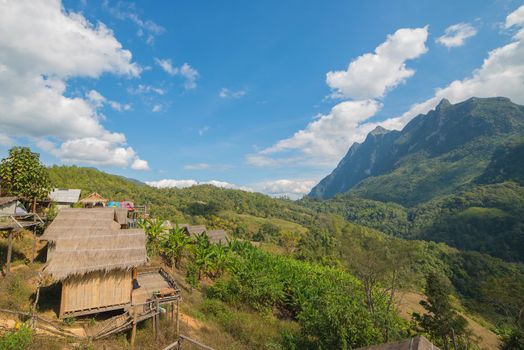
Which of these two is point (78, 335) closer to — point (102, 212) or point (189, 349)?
point (189, 349)

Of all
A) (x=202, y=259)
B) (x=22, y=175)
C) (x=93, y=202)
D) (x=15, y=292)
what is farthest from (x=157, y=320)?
(x=93, y=202)

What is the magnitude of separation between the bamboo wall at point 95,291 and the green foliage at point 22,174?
47.0 feet

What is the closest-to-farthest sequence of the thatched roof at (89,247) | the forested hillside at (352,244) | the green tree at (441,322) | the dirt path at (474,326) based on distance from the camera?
the thatched roof at (89,247) → the green tree at (441,322) → the forested hillside at (352,244) → the dirt path at (474,326)

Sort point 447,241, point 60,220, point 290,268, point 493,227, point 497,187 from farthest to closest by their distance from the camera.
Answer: point 497,187
point 447,241
point 493,227
point 290,268
point 60,220

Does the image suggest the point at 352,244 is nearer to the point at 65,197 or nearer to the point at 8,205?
the point at 8,205

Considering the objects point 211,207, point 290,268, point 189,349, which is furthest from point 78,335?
point 211,207

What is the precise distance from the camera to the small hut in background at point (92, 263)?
12336mm

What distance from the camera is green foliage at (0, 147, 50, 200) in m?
21.2

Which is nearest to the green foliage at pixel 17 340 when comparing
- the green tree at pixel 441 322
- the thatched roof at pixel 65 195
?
the green tree at pixel 441 322

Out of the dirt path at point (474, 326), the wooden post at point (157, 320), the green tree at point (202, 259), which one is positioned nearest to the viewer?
the wooden post at point (157, 320)

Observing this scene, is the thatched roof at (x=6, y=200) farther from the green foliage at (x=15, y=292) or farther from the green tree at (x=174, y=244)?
the green tree at (x=174, y=244)

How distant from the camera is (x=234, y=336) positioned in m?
16.5

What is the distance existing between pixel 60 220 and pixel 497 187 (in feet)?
484

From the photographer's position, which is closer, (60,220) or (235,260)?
(60,220)
